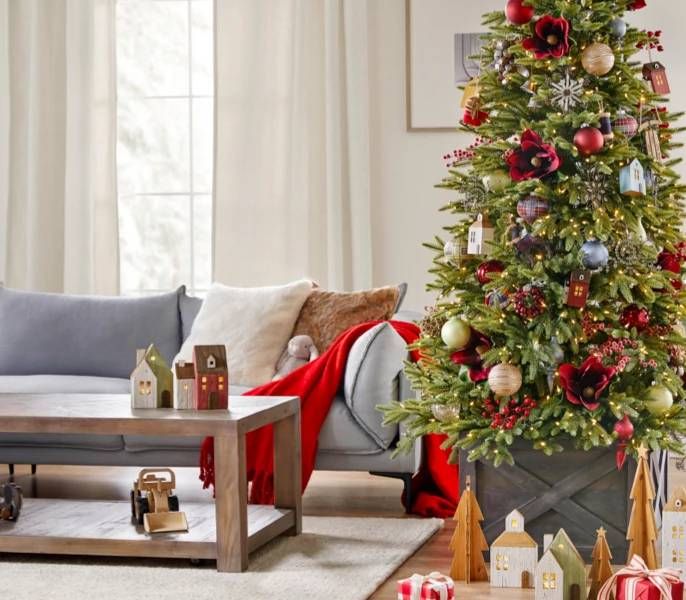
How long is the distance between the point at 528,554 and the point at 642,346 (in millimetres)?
621

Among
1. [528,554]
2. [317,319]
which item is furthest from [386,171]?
[528,554]

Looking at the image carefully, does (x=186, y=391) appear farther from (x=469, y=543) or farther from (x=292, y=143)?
(x=292, y=143)

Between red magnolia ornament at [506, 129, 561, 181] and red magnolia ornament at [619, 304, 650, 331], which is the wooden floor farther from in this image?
red magnolia ornament at [506, 129, 561, 181]

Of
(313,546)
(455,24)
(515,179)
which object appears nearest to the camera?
(515,179)

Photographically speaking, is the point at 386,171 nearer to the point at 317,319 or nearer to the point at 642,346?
the point at 317,319

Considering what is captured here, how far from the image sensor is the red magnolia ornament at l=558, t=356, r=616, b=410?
9.78 ft

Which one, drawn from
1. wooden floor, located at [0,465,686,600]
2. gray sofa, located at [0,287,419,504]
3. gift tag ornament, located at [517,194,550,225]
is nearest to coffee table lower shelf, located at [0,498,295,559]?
wooden floor, located at [0,465,686,600]

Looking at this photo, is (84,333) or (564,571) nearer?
(564,571)

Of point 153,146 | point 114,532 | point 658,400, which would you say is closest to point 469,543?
point 658,400

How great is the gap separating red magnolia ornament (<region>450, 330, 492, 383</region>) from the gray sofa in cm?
81

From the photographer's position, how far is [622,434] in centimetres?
301

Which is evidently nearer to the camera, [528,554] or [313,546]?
[528,554]

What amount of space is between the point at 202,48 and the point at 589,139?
139 inches

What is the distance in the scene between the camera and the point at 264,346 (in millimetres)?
4555
